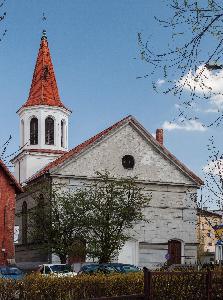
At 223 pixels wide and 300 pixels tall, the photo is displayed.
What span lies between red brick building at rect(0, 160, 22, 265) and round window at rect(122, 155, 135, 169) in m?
9.99

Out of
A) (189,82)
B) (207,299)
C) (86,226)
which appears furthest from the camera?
(86,226)

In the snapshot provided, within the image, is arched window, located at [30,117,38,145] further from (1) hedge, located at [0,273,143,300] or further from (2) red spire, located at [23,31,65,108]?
(1) hedge, located at [0,273,143,300]

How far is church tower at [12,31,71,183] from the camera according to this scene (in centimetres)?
5731

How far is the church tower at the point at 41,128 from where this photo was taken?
5731 centimetres

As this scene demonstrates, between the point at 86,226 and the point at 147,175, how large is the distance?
37.3ft

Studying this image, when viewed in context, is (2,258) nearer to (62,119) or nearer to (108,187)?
(108,187)

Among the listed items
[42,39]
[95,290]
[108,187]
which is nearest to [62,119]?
[42,39]

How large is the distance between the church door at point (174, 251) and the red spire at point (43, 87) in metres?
16.5

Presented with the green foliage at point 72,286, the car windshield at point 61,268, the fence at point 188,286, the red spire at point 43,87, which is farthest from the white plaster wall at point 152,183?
the fence at point 188,286

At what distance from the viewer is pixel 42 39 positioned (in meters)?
62.5

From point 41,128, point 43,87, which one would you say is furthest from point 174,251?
point 43,87

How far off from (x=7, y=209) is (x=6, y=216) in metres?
0.46

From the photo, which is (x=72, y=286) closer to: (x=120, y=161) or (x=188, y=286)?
(x=188, y=286)

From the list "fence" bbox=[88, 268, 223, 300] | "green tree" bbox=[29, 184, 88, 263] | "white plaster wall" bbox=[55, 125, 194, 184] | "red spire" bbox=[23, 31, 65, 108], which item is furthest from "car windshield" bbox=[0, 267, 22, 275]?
"red spire" bbox=[23, 31, 65, 108]
